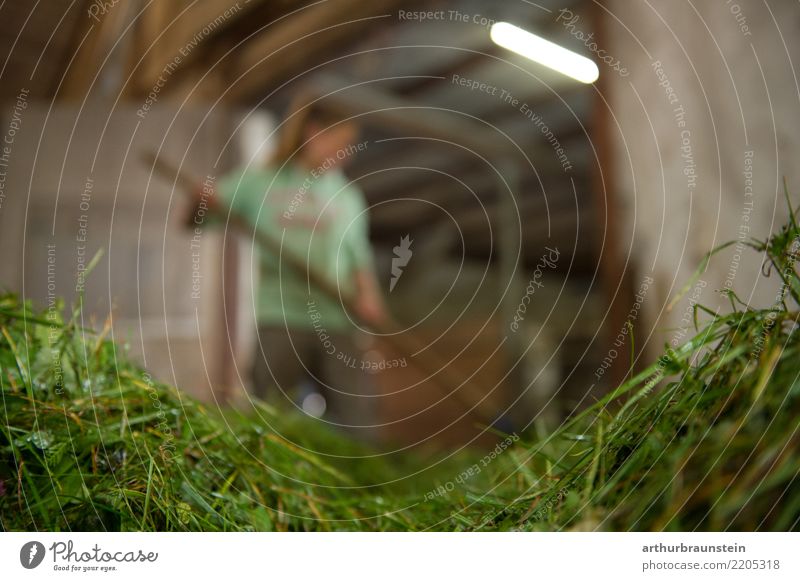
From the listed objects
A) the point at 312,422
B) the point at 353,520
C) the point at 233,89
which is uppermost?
the point at 233,89

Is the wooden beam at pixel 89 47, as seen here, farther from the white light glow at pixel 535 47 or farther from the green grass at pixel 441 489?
the green grass at pixel 441 489

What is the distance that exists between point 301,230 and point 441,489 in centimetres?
145

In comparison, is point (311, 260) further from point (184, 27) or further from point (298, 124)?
point (184, 27)

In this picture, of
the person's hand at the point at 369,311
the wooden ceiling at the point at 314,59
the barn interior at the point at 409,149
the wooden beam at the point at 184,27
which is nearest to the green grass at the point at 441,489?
the barn interior at the point at 409,149

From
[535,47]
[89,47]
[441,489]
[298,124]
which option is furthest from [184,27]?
[441,489]

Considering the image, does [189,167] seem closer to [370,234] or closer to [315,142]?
[315,142]

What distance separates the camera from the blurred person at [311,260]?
1676 millimetres

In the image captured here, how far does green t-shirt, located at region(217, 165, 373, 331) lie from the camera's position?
1648mm

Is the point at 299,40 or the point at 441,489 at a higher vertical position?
the point at 299,40

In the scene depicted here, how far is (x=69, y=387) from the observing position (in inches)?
13.3

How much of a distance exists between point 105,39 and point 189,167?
1.64 ft

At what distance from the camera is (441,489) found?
0.39 meters

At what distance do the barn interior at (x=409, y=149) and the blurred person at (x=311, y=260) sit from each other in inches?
3.4
